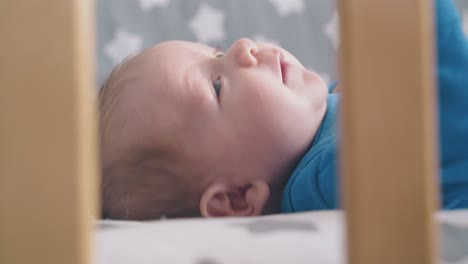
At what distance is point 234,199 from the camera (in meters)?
0.90

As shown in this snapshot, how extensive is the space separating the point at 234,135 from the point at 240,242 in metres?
0.30

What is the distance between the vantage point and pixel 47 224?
1.37ft

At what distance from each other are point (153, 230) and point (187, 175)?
27 centimetres

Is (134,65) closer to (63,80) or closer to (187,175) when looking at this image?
(187,175)

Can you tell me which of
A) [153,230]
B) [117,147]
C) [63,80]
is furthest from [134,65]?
[63,80]

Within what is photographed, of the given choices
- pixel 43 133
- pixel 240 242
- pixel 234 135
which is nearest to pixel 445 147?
pixel 234 135

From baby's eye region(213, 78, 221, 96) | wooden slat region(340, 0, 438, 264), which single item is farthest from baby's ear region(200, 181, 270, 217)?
wooden slat region(340, 0, 438, 264)

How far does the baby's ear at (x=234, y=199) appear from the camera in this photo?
0.87m

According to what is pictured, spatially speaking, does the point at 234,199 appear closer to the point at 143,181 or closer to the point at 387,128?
the point at 143,181

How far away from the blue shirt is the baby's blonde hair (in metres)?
0.14

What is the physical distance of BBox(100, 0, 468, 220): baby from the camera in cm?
82

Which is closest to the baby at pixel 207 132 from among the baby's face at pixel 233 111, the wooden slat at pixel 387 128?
the baby's face at pixel 233 111

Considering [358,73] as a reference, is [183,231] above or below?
below

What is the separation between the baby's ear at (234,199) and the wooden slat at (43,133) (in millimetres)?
455
